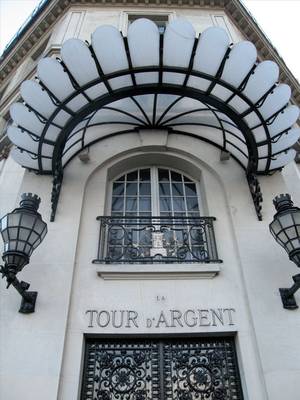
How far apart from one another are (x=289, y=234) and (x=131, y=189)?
341cm

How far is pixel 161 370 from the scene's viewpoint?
4.98 meters

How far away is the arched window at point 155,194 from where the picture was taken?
6.96 m

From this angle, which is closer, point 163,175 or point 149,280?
point 149,280

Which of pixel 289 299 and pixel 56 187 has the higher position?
pixel 56 187

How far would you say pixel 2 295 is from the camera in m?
5.36

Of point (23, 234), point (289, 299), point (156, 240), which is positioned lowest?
point (289, 299)

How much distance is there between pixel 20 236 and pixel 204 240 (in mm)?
2998

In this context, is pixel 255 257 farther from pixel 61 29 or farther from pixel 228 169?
pixel 61 29

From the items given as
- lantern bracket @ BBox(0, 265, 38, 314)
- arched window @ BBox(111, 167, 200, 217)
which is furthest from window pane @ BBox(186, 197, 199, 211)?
lantern bracket @ BBox(0, 265, 38, 314)

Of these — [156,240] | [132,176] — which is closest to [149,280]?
[156,240]

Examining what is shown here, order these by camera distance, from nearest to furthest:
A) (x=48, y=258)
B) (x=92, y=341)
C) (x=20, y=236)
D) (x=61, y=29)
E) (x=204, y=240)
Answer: (x=20, y=236)
(x=92, y=341)
(x=48, y=258)
(x=204, y=240)
(x=61, y=29)

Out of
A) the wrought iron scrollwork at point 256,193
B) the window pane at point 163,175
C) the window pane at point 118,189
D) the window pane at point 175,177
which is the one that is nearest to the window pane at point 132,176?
the window pane at point 118,189

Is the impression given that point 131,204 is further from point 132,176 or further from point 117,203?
point 132,176

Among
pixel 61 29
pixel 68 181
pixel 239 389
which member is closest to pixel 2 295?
pixel 68 181
